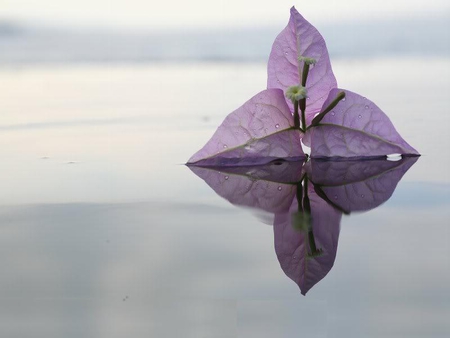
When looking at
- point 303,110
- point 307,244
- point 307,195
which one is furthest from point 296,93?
point 307,244

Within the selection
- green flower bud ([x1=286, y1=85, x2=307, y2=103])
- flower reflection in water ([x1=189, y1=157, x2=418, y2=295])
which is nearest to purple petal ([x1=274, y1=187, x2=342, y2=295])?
flower reflection in water ([x1=189, y1=157, x2=418, y2=295])

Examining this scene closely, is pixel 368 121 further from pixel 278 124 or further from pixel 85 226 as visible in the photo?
pixel 85 226

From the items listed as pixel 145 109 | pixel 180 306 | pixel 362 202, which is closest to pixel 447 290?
pixel 180 306

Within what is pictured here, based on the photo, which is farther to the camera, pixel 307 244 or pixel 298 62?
pixel 298 62

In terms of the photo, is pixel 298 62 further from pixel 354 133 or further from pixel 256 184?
pixel 256 184

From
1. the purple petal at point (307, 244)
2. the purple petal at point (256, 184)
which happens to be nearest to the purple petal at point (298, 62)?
the purple petal at point (256, 184)

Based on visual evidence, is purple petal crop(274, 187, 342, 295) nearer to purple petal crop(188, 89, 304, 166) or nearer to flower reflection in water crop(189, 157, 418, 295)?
flower reflection in water crop(189, 157, 418, 295)

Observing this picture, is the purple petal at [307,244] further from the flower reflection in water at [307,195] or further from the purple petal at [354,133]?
the purple petal at [354,133]
